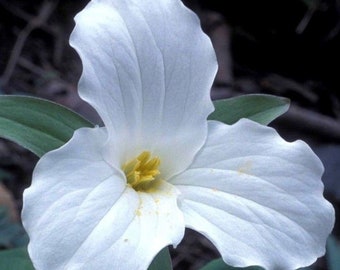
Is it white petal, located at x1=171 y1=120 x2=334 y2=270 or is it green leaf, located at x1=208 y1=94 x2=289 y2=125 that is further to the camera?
green leaf, located at x1=208 y1=94 x2=289 y2=125

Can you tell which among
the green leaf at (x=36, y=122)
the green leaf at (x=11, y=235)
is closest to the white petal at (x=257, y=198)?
the green leaf at (x=36, y=122)

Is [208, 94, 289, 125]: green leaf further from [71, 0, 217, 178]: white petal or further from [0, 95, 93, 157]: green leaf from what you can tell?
[0, 95, 93, 157]: green leaf

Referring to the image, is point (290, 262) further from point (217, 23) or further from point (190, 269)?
point (217, 23)

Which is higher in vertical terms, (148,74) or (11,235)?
(148,74)

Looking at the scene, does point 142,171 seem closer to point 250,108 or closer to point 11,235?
point 250,108

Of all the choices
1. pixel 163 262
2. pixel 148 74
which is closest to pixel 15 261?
pixel 163 262

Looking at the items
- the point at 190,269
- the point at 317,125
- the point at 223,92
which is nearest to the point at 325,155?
the point at 317,125

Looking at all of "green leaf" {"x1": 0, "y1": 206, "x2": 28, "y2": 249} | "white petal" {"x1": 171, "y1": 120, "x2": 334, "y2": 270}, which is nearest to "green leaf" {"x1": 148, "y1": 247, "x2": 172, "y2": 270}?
"white petal" {"x1": 171, "y1": 120, "x2": 334, "y2": 270}
